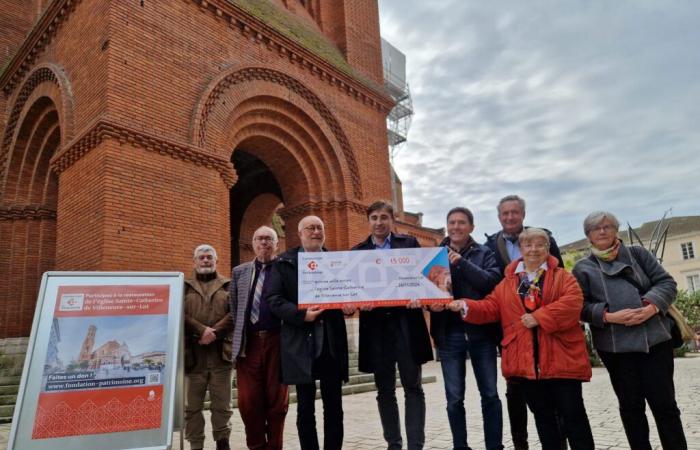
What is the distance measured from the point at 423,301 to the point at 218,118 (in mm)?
7178

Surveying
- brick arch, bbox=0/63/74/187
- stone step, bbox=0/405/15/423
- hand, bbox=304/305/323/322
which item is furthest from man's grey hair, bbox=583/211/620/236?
brick arch, bbox=0/63/74/187

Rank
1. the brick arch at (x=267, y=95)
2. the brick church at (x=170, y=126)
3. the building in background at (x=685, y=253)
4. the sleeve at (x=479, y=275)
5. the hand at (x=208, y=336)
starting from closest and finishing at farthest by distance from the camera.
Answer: the sleeve at (x=479, y=275), the hand at (x=208, y=336), the brick church at (x=170, y=126), the brick arch at (x=267, y=95), the building in background at (x=685, y=253)

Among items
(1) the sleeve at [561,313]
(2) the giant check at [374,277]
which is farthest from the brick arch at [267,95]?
(1) the sleeve at [561,313]

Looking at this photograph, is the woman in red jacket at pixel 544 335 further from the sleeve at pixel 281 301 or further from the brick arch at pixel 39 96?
the brick arch at pixel 39 96

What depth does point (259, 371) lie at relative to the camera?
160 inches

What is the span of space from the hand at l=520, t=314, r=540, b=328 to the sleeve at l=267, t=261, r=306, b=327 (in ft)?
5.18

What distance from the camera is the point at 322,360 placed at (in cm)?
362

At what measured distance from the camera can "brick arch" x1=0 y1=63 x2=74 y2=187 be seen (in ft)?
29.4

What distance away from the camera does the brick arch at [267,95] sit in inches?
361

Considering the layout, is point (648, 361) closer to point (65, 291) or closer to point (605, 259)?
point (605, 259)

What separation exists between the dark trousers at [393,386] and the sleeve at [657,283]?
174 centimetres

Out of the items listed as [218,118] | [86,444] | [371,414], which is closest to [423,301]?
[86,444]

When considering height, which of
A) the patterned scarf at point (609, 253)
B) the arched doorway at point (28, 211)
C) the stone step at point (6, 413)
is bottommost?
the stone step at point (6, 413)

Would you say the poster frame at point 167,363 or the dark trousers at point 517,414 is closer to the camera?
the poster frame at point 167,363
